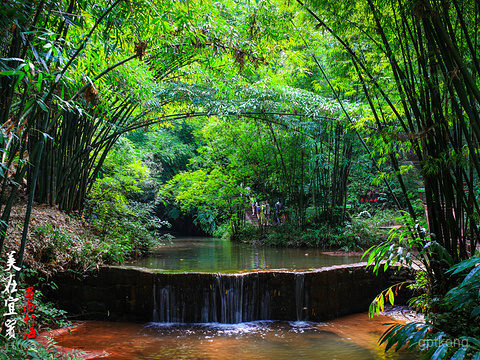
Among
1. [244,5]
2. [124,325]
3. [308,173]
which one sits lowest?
[124,325]

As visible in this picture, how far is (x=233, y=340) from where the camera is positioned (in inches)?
133

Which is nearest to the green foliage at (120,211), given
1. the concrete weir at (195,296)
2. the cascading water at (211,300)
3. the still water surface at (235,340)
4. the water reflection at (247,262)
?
the water reflection at (247,262)

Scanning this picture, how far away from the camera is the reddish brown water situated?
2.95 m

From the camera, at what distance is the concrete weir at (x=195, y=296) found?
4105mm

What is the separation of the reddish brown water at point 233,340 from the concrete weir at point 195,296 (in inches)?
6.5

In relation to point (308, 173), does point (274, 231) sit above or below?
below

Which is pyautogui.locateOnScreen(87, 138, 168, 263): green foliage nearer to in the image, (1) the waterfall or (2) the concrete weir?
(2) the concrete weir

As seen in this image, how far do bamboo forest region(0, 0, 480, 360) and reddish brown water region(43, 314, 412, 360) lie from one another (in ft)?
0.09

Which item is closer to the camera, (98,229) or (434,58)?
(434,58)

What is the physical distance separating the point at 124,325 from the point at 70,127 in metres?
2.90

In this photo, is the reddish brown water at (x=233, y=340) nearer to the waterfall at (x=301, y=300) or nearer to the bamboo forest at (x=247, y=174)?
the bamboo forest at (x=247, y=174)

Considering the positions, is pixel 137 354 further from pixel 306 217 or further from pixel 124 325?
pixel 306 217

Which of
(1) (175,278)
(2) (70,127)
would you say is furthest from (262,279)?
(2) (70,127)

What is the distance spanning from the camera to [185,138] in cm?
1602
